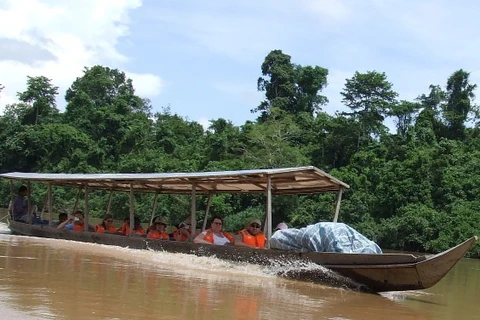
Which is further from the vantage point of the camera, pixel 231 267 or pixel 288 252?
pixel 231 267

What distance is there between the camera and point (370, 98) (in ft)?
111

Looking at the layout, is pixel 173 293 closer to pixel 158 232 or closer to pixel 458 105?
pixel 158 232

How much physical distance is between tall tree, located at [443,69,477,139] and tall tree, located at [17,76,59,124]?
2914cm

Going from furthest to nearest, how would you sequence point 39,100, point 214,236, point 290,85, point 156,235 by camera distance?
point 39,100, point 290,85, point 156,235, point 214,236

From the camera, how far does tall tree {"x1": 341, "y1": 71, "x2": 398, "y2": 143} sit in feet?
109

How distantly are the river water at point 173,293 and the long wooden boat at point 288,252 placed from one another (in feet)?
0.66

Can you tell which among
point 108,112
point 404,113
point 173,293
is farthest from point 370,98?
point 173,293

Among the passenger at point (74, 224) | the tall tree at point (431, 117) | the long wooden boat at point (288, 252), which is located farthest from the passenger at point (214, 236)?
the tall tree at point (431, 117)

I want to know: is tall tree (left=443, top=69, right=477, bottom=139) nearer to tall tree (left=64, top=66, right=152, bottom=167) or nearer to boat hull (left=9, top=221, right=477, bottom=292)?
tall tree (left=64, top=66, right=152, bottom=167)

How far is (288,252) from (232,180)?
2.52m

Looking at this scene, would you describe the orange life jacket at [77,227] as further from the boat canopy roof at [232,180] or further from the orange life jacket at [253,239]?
the orange life jacket at [253,239]

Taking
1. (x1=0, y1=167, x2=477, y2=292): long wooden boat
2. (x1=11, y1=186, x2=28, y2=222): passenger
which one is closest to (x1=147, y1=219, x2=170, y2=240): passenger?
(x1=0, y1=167, x2=477, y2=292): long wooden boat

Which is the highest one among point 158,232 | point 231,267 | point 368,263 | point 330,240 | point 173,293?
point 330,240

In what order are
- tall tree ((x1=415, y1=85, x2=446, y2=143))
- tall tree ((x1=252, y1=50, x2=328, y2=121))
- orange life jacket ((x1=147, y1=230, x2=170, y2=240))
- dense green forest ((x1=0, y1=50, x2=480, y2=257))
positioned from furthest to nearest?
1. tall tree ((x1=252, y1=50, x2=328, y2=121))
2. tall tree ((x1=415, y1=85, x2=446, y2=143))
3. dense green forest ((x1=0, y1=50, x2=480, y2=257))
4. orange life jacket ((x1=147, y1=230, x2=170, y2=240))
